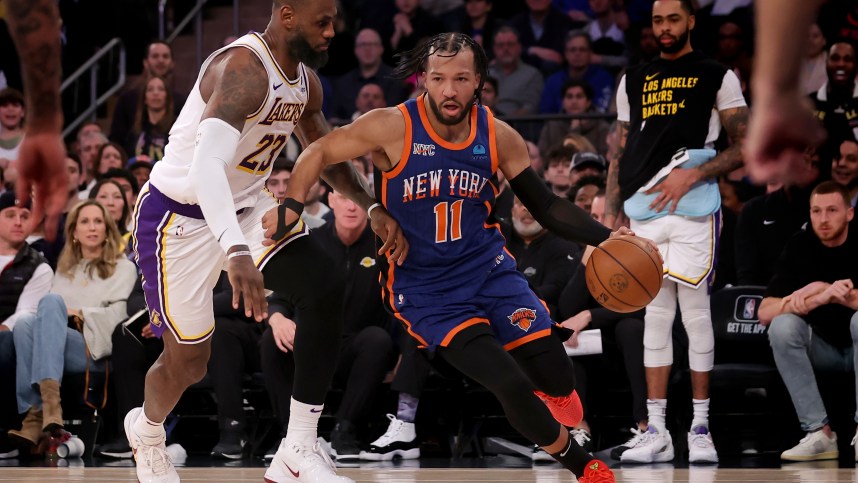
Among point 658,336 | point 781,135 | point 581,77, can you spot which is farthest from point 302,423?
point 581,77

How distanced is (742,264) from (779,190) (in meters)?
0.47

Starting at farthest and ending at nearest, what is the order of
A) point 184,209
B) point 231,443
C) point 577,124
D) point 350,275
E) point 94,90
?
1. point 94,90
2. point 577,124
3. point 350,275
4. point 231,443
5. point 184,209

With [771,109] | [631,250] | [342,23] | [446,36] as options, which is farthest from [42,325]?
[771,109]

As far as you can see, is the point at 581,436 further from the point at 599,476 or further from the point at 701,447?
the point at 599,476

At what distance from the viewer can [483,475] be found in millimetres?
5180

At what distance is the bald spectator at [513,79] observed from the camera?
936 cm

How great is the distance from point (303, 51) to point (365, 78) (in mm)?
5925

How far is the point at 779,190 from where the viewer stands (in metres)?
6.64

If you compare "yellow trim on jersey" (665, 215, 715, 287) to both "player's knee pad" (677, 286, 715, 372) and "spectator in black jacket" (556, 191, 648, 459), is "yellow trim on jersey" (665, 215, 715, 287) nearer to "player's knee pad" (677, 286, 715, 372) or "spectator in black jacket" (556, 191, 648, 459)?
"player's knee pad" (677, 286, 715, 372)

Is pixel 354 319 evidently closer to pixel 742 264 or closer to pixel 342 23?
pixel 742 264

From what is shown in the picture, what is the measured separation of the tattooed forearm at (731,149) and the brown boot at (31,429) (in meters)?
3.86

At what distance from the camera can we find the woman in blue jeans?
651cm

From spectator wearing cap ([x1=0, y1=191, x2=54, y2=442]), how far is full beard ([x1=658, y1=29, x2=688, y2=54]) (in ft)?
12.0

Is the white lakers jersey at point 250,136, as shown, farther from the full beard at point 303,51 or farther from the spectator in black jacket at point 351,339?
the spectator in black jacket at point 351,339
